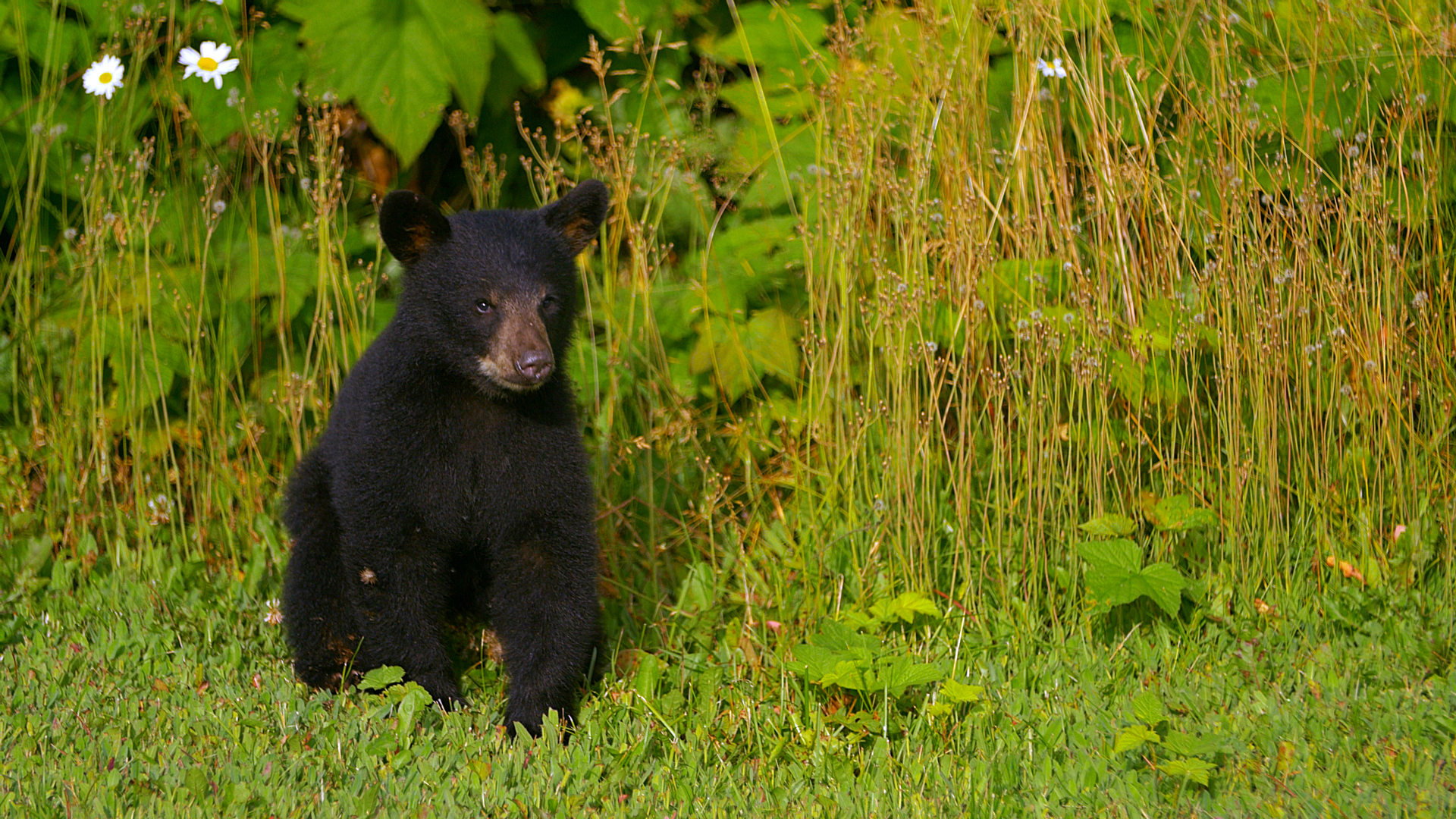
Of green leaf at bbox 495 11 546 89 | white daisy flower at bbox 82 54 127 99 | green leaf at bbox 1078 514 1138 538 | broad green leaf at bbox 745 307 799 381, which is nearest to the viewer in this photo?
green leaf at bbox 1078 514 1138 538

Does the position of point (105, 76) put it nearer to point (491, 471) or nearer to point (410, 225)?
point (410, 225)

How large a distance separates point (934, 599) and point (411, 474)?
1669mm

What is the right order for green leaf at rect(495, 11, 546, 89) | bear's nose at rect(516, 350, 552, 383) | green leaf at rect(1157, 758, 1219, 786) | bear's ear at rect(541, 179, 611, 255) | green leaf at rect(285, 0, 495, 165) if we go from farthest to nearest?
green leaf at rect(495, 11, 546, 89), green leaf at rect(285, 0, 495, 165), bear's ear at rect(541, 179, 611, 255), bear's nose at rect(516, 350, 552, 383), green leaf at rect(1157, 758, 1219, 786)

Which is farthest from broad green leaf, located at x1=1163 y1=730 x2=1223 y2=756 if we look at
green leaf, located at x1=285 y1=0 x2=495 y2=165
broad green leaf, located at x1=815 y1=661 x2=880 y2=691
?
green leaf, located at x1=285 y1=0 x2=495 y2=165

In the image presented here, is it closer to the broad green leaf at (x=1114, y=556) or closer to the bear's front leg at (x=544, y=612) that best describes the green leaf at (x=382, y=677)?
the bear's front leg at (x=544, y=612)

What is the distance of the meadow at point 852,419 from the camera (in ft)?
10.1

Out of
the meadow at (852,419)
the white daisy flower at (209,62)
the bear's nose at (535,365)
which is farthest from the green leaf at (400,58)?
the bear's nose at (535,365)

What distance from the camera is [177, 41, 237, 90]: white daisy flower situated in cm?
418

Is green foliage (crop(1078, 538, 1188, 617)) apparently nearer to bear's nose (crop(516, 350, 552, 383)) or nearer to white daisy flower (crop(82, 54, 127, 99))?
bear's nose (crop(516, 350, 552, 383))

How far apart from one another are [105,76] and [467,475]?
2139 mm

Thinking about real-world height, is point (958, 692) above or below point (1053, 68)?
below

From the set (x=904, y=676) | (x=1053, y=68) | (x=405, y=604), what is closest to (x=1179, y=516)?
(x=904, y=676)

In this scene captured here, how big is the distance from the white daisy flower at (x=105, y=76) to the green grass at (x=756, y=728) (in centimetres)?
166

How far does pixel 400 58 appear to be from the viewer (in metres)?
4.28
